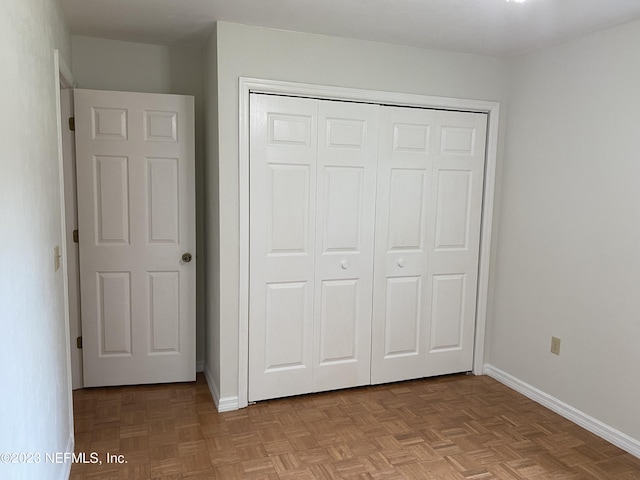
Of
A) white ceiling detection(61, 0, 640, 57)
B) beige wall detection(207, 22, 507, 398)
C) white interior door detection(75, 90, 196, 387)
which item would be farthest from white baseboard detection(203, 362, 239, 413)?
white ceiling detection(61, 0, 640, 57)

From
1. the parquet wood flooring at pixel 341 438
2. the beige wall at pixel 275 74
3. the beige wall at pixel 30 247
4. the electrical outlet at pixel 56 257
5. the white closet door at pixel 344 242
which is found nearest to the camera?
the beige wall at pixel 30 247

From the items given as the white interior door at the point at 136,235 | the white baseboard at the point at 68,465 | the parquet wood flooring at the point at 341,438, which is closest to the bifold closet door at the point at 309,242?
the parquet wood flooring at the point at 341,438

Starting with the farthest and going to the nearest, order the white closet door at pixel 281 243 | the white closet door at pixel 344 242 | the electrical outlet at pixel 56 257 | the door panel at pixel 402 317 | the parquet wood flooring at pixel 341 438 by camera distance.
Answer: the door panel at pixel 402 317 < the white closet door at pixel 344 242 < the white closet door at pixel 281 243 < the parquet wood flooring at pixel 341 438 < the electrical outlet at pixel 56 257

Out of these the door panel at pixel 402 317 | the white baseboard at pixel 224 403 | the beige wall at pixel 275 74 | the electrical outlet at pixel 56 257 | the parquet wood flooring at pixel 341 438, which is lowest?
the parquet wood flooring at pixel 341 438

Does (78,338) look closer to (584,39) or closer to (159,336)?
(159,336)

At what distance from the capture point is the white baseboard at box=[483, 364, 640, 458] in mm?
2686

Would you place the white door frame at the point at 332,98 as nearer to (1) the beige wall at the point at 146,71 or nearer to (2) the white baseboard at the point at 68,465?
(1) the beige wall at the point at 146,71

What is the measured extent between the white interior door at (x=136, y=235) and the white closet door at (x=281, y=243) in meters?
0.58

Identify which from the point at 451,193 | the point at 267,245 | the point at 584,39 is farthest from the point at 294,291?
the point at 584,39

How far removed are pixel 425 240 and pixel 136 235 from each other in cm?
200

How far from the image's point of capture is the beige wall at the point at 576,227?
269 cm

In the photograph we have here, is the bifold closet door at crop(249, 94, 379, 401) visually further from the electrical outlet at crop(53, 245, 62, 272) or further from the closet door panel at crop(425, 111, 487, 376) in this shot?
the electrical outlet at crop(53, 245, 62, 272)

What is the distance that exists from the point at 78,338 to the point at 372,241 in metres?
2.10

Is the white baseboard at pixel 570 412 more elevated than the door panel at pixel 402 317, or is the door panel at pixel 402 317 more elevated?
the door panel at pixel 402 317
